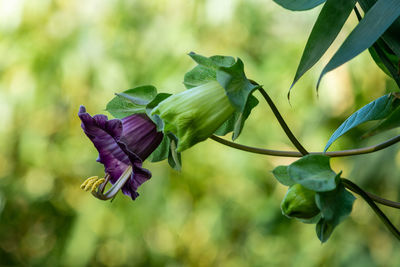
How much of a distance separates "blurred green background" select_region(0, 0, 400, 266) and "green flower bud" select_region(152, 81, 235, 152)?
1116 mm

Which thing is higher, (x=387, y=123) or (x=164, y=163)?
(x=387, y=123)

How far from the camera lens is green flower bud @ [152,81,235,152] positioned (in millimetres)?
331

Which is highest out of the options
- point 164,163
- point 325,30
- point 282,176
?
point 325,30

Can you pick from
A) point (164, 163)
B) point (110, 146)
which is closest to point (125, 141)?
point (110, 146)

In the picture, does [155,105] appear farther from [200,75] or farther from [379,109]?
[379,109]

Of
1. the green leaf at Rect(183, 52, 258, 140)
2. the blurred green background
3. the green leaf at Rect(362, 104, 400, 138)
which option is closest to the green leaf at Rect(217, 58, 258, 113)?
the green leaf at Rect(183, 52, 258, 140)

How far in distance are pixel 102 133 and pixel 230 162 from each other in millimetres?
1307

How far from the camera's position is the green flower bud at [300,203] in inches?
13.6

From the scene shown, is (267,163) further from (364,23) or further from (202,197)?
(364,23)

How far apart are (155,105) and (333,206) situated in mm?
142

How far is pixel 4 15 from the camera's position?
1.55m

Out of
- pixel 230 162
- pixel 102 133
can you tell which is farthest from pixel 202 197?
pixel 102 133

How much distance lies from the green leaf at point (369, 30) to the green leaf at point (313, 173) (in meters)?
0.06

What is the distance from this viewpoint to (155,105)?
38cm
